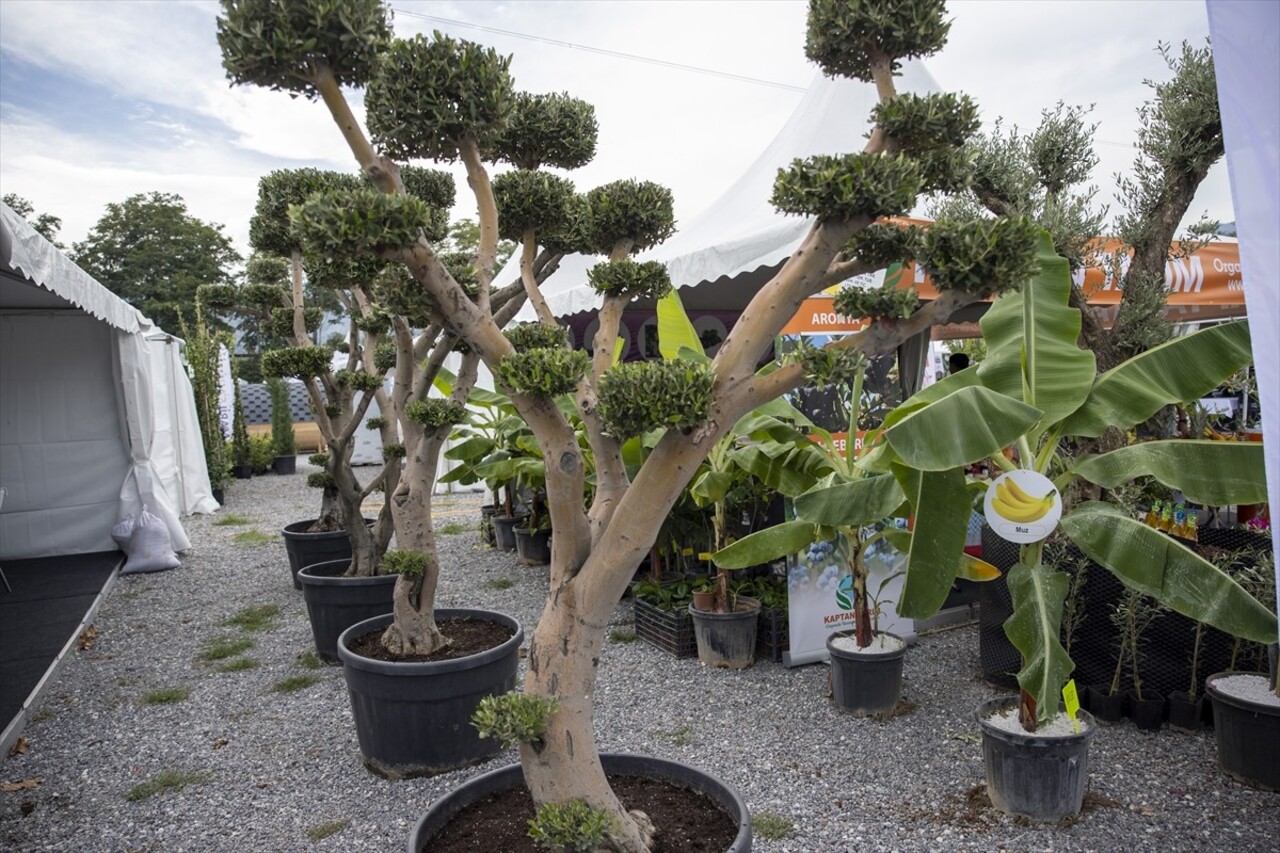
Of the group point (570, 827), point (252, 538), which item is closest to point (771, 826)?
point (570, 827)

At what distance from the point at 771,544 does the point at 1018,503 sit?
1222 mm

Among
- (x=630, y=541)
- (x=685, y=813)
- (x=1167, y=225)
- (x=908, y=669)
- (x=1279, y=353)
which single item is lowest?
(x=908, y=669)

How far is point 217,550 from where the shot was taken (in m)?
8.84

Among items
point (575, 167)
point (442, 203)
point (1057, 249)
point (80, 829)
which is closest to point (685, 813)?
point (575, 167)

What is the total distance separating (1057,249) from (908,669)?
2.27 metres

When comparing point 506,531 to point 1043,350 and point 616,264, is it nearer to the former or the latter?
point 1043,350

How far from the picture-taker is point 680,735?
3.88 metres

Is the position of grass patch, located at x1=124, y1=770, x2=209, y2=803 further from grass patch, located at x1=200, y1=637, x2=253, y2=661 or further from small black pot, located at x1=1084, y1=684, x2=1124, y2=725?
small black pot, located at x1=1084, y1=684, x2=1124, y2=725

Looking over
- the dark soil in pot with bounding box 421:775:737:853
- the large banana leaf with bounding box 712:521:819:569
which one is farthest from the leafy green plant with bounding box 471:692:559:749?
the large banana leaf with bounding box 712:521:819:569

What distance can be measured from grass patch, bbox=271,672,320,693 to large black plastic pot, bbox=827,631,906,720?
283 cm

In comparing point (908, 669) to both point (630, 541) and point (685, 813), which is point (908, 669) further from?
point (630, 541)

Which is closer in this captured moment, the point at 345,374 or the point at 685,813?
the point at 685,813

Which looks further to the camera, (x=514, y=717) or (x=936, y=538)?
(x=936, y=538)

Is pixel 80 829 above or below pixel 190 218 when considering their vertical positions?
below
